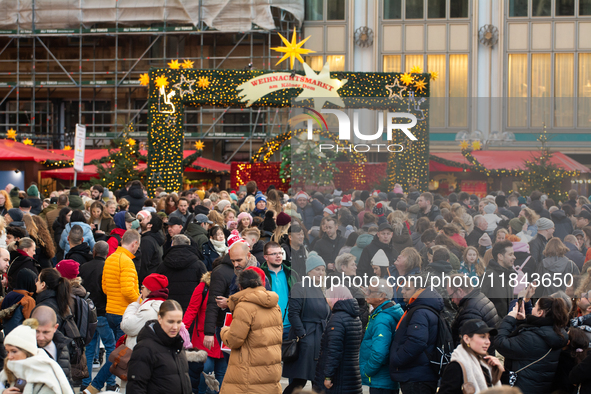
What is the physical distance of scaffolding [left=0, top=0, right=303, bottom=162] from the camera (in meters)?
28.5

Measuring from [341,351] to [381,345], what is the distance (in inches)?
16.0

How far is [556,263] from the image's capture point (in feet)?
16.7

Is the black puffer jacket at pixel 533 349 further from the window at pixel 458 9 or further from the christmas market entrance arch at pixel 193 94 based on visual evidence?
the window at pixel 458 9

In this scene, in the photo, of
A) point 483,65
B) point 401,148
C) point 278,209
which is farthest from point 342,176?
point 483,65

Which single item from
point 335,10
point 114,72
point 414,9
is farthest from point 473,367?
point 114,72

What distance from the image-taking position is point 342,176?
16.8 feet

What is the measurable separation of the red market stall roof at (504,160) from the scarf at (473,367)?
1.26 m

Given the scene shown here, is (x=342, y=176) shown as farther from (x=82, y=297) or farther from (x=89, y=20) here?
(x=89, y=20)

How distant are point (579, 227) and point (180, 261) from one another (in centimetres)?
396

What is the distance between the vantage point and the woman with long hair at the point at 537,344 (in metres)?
5.09

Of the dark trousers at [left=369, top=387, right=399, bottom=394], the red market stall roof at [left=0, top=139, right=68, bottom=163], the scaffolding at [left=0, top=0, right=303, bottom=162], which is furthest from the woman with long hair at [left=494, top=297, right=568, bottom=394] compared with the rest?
the scaffolding at [left=0, top=0, right=303, bottom=162]

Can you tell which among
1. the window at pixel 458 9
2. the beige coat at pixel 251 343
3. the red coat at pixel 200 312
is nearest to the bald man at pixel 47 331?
the beige coat at pixel 251 343

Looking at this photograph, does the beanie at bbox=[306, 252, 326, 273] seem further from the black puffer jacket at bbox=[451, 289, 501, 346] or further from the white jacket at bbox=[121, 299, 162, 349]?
the white jacket at bbox=[121, 299, 162, 349]

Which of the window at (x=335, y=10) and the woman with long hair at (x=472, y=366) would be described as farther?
the window at (x=335, y=10)
